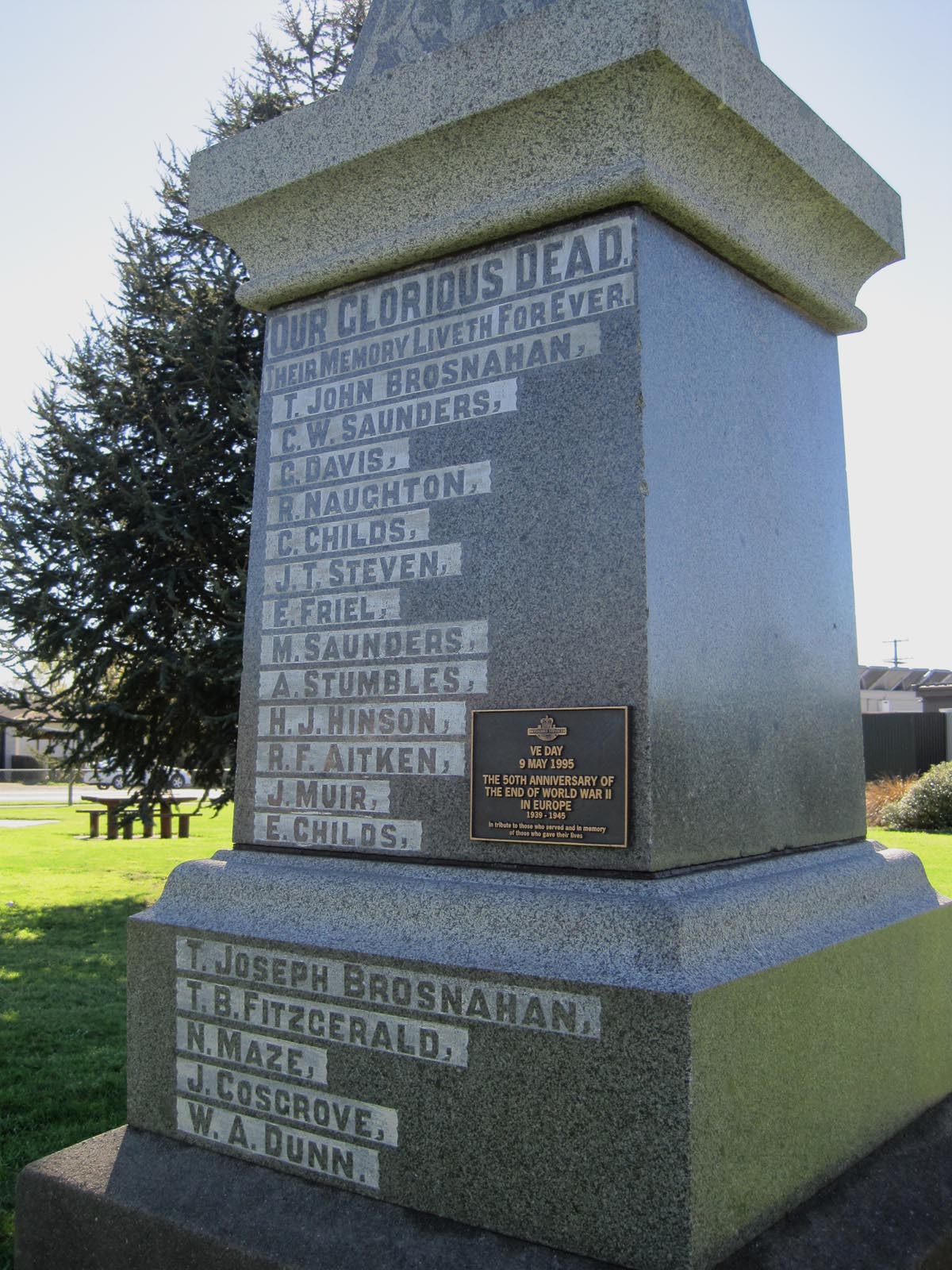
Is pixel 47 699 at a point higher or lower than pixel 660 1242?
higher

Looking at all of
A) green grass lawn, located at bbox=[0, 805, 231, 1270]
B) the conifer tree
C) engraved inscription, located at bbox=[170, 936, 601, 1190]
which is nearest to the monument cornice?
engraved inscription, located at bbox=[170, 936, 601, 1190]

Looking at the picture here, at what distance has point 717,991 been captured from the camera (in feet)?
7.73

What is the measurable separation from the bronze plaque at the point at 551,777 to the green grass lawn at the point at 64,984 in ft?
6.90

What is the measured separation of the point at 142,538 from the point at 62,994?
5.03 meters

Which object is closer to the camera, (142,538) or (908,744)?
(142,538)

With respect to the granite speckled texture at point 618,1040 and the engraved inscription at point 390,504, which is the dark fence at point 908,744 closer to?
the granite speckled texture at point 618,1040

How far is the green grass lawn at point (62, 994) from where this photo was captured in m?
4.54

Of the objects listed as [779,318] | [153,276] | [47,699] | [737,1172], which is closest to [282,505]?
[779,318]

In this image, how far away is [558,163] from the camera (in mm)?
2904

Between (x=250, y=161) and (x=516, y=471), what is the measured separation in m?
1.39

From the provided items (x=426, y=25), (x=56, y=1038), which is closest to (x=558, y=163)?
(x=426, y=25)

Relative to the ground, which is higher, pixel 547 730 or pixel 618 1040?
pixel 547 730

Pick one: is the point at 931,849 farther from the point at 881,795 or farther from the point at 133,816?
the point at 133,816

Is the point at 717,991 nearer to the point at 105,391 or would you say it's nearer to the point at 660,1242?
the point at 660,1242
